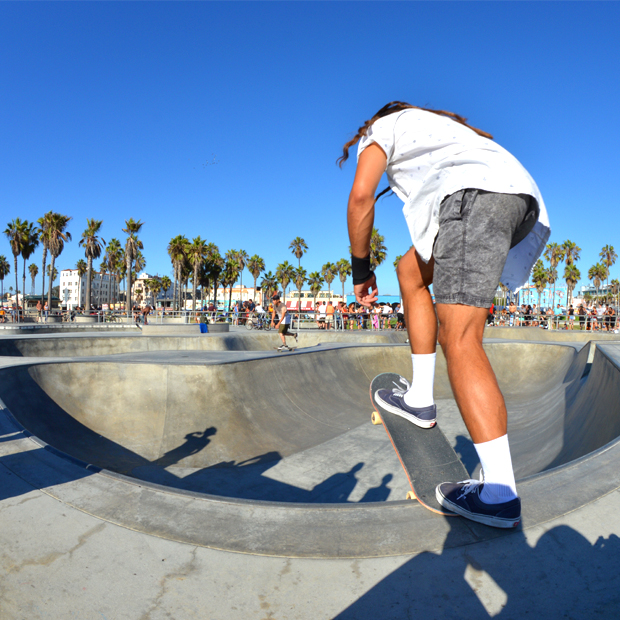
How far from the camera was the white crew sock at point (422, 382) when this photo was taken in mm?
2004

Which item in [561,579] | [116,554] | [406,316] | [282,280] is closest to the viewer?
[561,579]

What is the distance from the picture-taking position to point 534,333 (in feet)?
58.9

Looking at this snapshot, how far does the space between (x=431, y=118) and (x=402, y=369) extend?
9543mm

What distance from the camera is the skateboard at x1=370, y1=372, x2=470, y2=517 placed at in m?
1.85

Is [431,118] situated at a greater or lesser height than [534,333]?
greater

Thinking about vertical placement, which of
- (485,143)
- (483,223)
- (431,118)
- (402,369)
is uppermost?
(431,118)

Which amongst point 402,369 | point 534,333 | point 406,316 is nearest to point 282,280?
point 534,333

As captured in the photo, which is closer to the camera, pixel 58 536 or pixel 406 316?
pixel 58 536

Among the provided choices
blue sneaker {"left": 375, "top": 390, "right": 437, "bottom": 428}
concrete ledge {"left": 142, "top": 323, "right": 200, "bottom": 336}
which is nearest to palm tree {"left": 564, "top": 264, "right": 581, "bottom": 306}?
concrete ledge {"left": 142, "top": 323, "right": 200, "bottom": 336}

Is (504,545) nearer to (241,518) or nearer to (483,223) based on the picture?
(241,518)

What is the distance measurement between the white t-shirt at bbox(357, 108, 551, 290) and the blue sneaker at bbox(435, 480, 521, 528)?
88 centimetres

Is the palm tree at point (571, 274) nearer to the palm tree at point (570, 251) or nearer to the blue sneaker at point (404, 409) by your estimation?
the palm tree at point (570, 251)

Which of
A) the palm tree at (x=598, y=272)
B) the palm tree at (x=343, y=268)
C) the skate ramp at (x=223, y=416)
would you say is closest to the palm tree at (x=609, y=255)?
the palm tree at (x=598, y=272)

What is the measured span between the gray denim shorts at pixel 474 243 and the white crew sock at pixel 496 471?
495 millimetres
